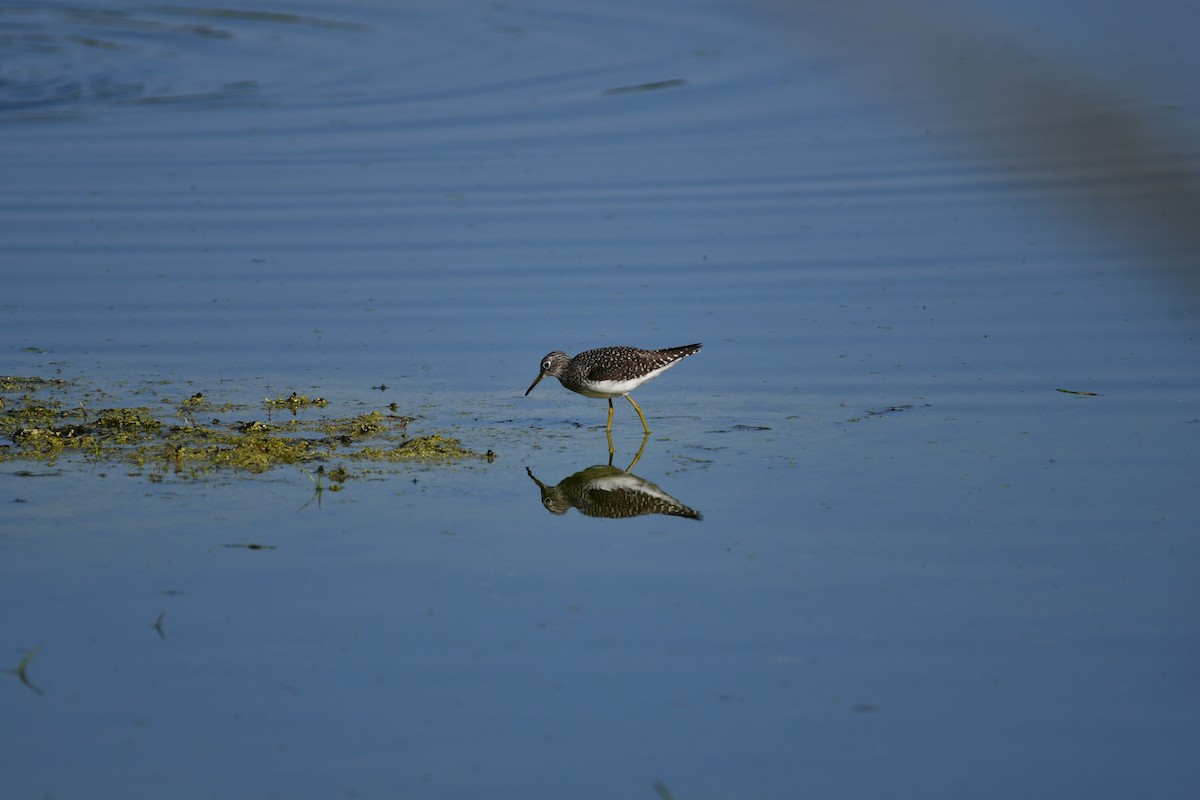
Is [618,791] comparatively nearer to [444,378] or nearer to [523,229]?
Answer: [444,378]

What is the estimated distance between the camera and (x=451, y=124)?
60.3ft

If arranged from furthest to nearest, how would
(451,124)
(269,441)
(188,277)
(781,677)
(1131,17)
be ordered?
(451,124), (1131,17), (188,277), (269,441), (781,677)

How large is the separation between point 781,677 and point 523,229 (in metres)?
8.92

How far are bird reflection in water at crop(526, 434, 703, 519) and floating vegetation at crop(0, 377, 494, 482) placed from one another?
0.63m

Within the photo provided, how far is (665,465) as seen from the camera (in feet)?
28.1

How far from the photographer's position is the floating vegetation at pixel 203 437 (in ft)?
27.7

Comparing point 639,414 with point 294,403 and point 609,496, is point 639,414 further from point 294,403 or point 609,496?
point 294,403

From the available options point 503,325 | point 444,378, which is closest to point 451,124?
point 503,325

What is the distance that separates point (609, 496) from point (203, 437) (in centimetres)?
255

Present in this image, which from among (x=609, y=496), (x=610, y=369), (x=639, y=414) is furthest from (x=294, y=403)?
(x=609, y=496)

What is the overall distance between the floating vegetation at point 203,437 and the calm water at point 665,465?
0.21 meters

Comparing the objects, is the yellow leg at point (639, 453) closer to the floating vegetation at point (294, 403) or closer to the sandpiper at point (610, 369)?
the sandpiper at point (610, 369)

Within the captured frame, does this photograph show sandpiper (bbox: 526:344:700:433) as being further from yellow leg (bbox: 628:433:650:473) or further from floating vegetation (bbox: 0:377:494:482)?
floating vegetation (bbox: 0:377:494:482)

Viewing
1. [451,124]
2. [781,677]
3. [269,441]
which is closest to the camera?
[781,677]
